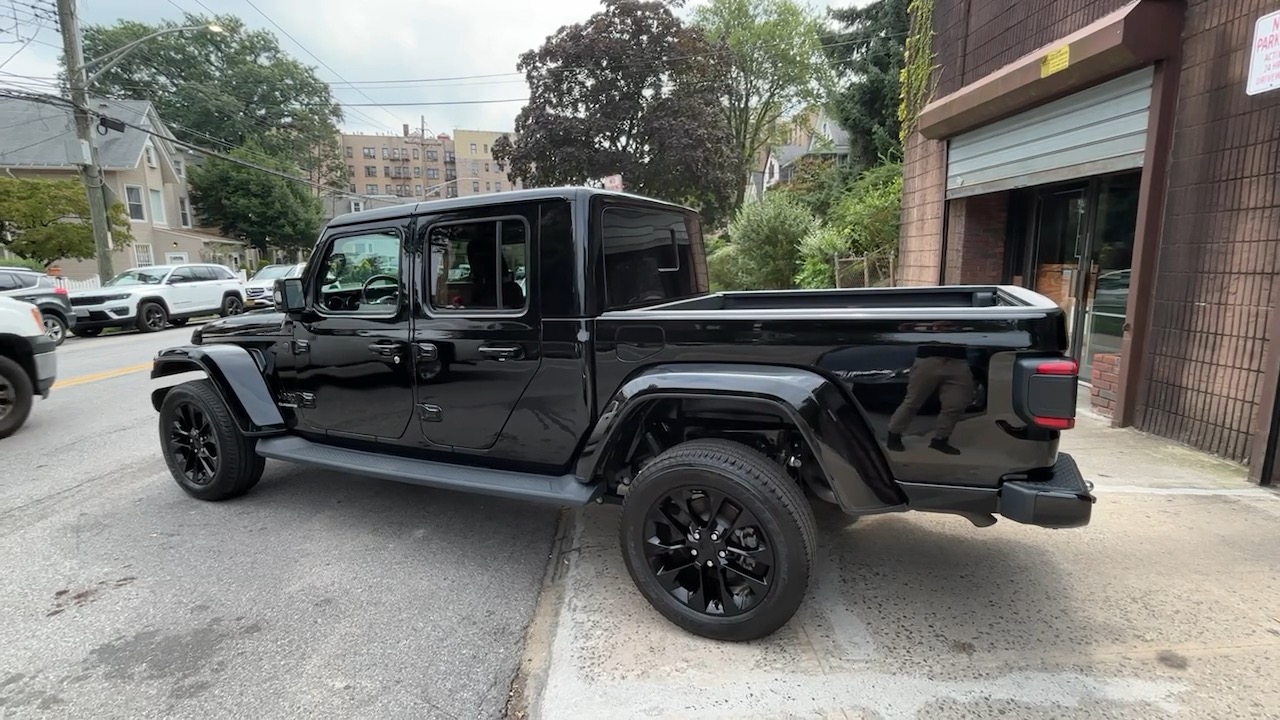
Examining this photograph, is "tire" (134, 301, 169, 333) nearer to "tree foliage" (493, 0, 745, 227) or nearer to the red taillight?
"tree foliage" (493, 0, 745, 227)

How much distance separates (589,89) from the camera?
73.5 ft

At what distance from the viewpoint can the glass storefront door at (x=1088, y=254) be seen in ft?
19.9

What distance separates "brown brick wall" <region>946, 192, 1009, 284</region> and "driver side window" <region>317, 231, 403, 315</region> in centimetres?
671

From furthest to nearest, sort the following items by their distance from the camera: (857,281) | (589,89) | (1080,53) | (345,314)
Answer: (589,89) → (857,281) → (1080,53) → (345,314)

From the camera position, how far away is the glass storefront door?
19.9 feet

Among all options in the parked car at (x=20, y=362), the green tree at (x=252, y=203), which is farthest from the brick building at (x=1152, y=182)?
the green tree at (x=252, y=203)

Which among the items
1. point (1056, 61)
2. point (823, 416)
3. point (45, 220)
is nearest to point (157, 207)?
point (45, 220)

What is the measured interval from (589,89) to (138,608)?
22041 millimetres

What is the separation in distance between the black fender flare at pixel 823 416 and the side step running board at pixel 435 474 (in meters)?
0.77

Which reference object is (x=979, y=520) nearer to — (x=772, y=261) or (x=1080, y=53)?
(x=1080, y=53)

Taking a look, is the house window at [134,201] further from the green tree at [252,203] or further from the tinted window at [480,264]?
the tinted window at [480,264]

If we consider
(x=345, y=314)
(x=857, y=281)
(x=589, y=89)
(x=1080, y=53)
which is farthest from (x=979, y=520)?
(x=589, y=89)

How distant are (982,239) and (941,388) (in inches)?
256

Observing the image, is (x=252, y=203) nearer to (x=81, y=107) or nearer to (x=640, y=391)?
(x=81, y=107)
